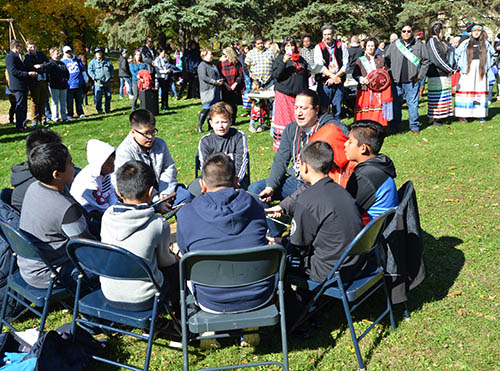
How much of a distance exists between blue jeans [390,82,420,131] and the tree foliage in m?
17.1

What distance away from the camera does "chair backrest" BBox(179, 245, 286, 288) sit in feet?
8.20

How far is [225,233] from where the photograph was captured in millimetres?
2742

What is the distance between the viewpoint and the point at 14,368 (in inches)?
107

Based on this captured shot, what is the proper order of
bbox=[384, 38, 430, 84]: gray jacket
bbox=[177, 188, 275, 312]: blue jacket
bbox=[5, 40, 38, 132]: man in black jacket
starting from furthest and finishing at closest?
bbox=[5, 40, 38, 132]: man in black jacket, bbox=[384, 38, 430, 84]: gray jacket, bbox=[177, 188, 275, 312]: blue jacket

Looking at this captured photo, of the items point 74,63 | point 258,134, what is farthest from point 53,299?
point 74,63

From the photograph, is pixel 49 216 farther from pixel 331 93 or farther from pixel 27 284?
pixel 331 93

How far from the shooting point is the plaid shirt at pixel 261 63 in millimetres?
10891

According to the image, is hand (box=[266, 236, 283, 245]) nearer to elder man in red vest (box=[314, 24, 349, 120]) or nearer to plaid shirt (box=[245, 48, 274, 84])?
elder man in red vest (box=[314, 24, 349, 120])

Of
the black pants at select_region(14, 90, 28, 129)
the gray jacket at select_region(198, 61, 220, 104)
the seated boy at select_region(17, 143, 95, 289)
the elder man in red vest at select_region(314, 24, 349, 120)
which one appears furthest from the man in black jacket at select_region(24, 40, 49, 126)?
the seated boy at select_region(17, 143, 95, 289)

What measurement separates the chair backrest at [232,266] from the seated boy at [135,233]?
14.8 inches

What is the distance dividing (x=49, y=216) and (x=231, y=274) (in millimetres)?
1377

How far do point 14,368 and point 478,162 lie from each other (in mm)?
6858

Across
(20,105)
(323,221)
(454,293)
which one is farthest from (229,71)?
(323,221)

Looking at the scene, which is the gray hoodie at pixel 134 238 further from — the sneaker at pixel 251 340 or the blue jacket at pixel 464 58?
the blue jacket at pixel 464 58
